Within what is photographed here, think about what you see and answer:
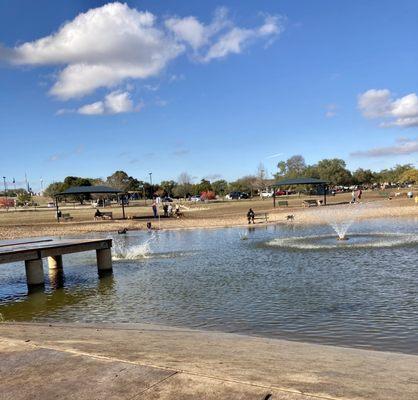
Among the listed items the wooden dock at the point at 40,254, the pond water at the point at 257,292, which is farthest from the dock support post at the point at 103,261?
the pond water at the point at 257,292

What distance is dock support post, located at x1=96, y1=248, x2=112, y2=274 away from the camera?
17.5 meters

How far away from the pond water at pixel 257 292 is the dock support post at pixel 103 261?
0.45 metres

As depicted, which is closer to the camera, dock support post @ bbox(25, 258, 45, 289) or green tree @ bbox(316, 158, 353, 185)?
dock support post @ bbox(25, 258, 45, 289)

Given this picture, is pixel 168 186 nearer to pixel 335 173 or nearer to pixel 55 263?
pixel 335 173

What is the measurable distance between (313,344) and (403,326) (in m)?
2.07

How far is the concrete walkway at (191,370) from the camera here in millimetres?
4227

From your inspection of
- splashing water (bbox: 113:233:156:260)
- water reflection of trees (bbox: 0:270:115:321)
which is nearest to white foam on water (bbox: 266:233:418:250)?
splashing water (bbox: 113:233:156:260)

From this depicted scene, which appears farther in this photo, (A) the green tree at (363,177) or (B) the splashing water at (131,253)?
(A) the green tree at (363,177)

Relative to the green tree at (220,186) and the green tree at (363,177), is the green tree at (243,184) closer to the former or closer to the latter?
the green tree at (220,186)

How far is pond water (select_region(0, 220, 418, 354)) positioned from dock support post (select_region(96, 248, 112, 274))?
45 centimetres

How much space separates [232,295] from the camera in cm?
1239

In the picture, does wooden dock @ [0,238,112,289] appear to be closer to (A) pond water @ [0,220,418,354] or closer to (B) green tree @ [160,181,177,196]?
(A) pond water @ [0,220,418,354]

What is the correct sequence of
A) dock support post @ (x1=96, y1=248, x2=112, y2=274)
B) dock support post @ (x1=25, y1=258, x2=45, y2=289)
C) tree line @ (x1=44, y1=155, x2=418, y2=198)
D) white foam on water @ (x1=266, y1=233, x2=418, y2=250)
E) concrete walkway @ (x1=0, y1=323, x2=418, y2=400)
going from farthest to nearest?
tree line @ (x1=44, y1=155, x2=418, y2=198), white foam on water @ (x1=266, y1=233, x2=418, y2=250), dock support post @ (x1=96, y1=248, x2=112, y2=274), dock support post @ (x1=25, y1=258, x2=45, y2=289), concrete walkway @ (x1=0, y1=323, x2=418, y2=400)

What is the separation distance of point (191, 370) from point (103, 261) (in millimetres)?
13257
